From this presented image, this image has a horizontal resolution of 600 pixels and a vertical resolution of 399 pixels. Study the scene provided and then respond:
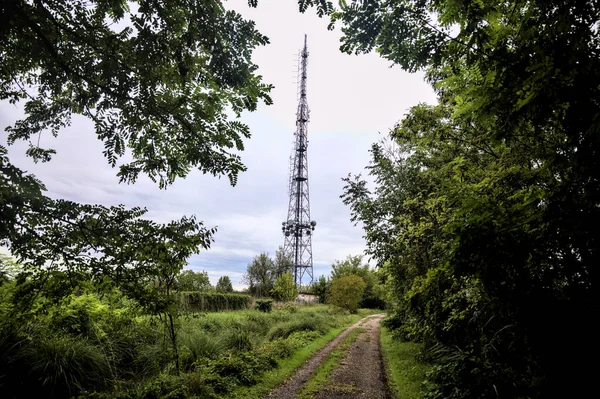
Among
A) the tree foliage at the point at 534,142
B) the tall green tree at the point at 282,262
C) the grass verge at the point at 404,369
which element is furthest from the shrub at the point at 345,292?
the tree foliage at the point at 534,142

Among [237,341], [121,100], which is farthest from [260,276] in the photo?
[121,100]

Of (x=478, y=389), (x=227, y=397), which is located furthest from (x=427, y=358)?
(x=227, y=397)

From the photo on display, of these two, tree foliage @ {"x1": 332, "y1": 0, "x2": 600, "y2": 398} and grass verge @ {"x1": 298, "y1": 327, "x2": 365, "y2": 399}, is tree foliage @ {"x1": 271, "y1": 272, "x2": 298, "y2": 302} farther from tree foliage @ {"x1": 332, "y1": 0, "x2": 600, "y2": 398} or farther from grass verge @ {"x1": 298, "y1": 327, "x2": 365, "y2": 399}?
tree foliage @ {"x1": 332, "y1": 0, "x2": 600, "y2": 398}

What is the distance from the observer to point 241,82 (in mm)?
3152

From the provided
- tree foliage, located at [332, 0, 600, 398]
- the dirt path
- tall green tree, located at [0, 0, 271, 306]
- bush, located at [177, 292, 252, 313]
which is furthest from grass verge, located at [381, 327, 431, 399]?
bush, located at [177, 292, 252, 313]

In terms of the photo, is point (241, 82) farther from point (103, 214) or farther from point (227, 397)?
point (227, 397)

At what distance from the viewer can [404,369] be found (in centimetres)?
857

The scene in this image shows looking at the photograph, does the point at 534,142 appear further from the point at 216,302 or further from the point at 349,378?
the point at 216,302

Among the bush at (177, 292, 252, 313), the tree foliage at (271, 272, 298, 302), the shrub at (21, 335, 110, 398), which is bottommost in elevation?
the shrub at (21, 335, 110, 398)

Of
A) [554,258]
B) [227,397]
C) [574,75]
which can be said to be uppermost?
[574,75]

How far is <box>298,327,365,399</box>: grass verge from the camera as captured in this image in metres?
6.80

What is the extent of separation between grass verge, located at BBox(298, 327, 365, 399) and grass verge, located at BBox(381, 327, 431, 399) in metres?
1.59

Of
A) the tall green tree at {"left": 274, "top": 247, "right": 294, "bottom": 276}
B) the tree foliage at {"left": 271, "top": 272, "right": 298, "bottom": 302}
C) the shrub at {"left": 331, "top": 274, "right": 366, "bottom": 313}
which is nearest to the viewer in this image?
the tree foliage at {"left": 271, "top": 272, "right": 298, "bottom": 302}

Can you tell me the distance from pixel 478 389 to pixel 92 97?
259 inches
